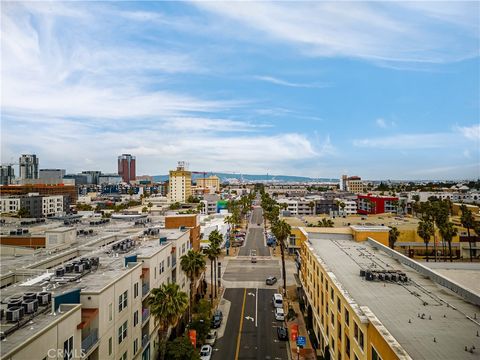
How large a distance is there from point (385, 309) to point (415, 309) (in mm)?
2132

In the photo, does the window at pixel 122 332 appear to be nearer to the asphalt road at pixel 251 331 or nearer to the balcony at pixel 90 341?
the balcony at pixel 90 341

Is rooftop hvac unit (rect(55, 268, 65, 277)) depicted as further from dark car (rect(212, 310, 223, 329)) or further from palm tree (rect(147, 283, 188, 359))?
dark car (rect(212, 310, 223, 329))

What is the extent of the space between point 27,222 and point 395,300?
2601 inches

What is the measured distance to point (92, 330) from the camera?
79.0 feet

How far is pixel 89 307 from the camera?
24.5 m

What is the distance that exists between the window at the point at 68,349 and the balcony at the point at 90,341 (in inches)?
66.7

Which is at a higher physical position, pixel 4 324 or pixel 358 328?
pixel 4 324

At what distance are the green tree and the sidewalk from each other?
11627 millimetres

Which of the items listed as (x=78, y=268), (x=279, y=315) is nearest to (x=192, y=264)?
(x=78, y=268)

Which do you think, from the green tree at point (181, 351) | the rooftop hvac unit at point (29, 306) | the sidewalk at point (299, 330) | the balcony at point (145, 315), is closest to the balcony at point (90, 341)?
the rooftop hvac unit at point (29, 306)

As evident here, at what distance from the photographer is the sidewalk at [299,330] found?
40719 mm

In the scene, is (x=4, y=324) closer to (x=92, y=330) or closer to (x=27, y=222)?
(x=92, y=330)

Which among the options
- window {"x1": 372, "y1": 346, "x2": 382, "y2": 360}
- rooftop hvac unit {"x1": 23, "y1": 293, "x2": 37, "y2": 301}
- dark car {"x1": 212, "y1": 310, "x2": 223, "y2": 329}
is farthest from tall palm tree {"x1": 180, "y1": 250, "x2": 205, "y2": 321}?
window {"x1": 372, "y1": 346, "x2": 382, "y2": 360}

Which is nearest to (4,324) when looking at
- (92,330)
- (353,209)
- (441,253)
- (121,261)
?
(92,330)
